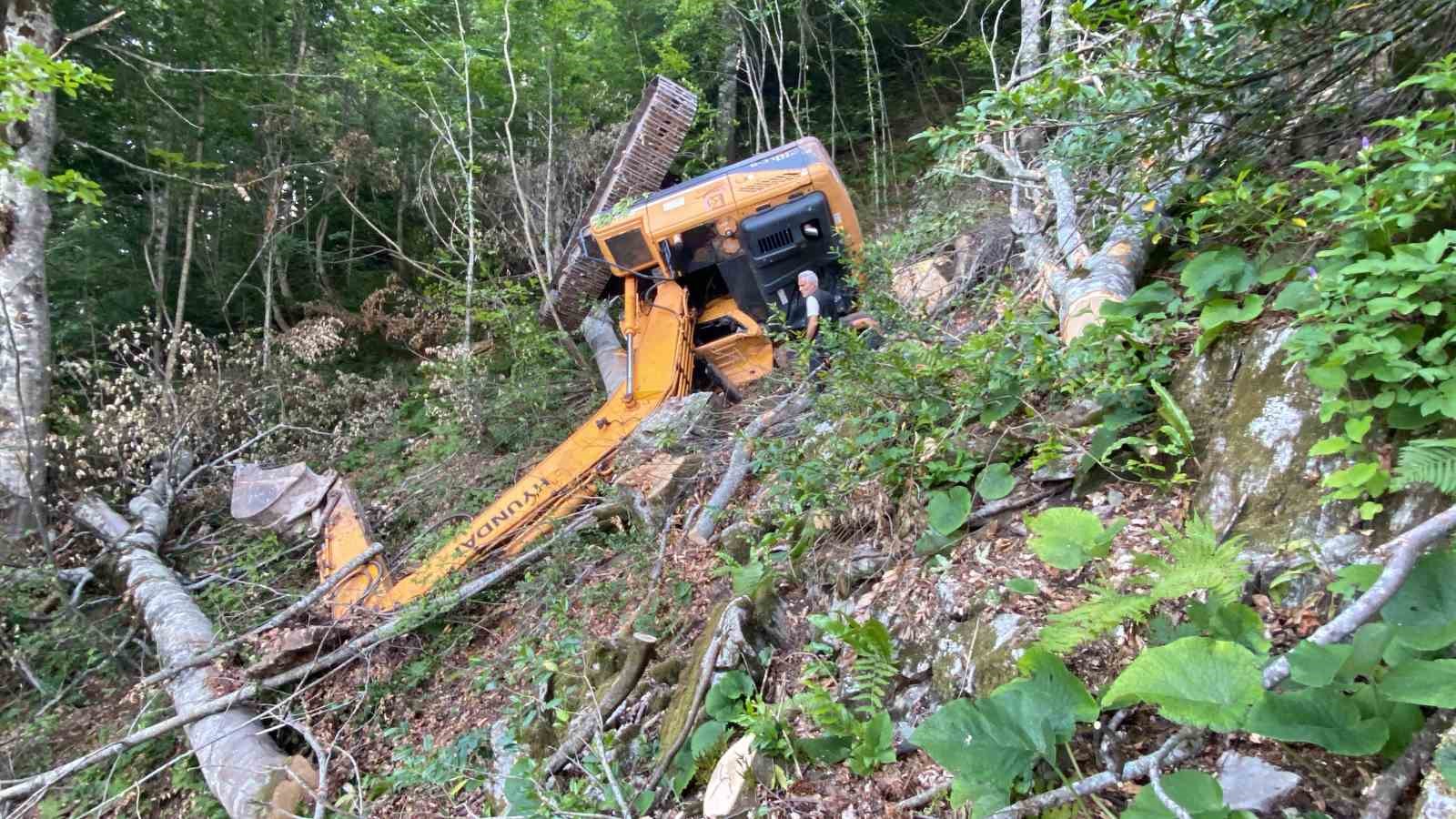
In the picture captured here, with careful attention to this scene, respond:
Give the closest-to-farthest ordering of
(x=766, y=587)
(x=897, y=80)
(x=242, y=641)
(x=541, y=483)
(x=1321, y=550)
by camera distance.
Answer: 1. (x=1321, y=550)
2. (x=766, y=587)
3. (x=242, y=641)
4. (x=541, y=483)
5. (x=897, y=80)

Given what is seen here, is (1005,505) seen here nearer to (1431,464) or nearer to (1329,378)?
(1329,378)

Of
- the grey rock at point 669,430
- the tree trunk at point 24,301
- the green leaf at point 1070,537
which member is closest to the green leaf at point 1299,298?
the green leaf at point 1070,537

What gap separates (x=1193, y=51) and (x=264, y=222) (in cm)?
1021

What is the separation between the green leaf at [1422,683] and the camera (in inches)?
47.9

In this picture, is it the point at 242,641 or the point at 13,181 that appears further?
the point at 13,181

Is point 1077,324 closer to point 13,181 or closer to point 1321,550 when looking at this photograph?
point 1321,550

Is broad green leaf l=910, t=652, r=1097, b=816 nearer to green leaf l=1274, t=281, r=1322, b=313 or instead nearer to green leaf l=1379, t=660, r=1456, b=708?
green leaf l=1379, t=660, r=1456, b=708

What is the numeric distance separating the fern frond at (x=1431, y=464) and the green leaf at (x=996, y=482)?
1.12m

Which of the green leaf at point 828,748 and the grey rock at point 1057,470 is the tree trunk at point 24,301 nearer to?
the green leaf at point 828,748

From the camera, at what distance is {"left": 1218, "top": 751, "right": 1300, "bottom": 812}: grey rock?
56.5 inches

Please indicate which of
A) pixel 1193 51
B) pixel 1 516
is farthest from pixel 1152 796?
pixel 1 516

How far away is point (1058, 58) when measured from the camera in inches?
105

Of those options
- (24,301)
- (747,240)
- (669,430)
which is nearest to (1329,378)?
(669,430)

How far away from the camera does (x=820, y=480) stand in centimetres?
330
